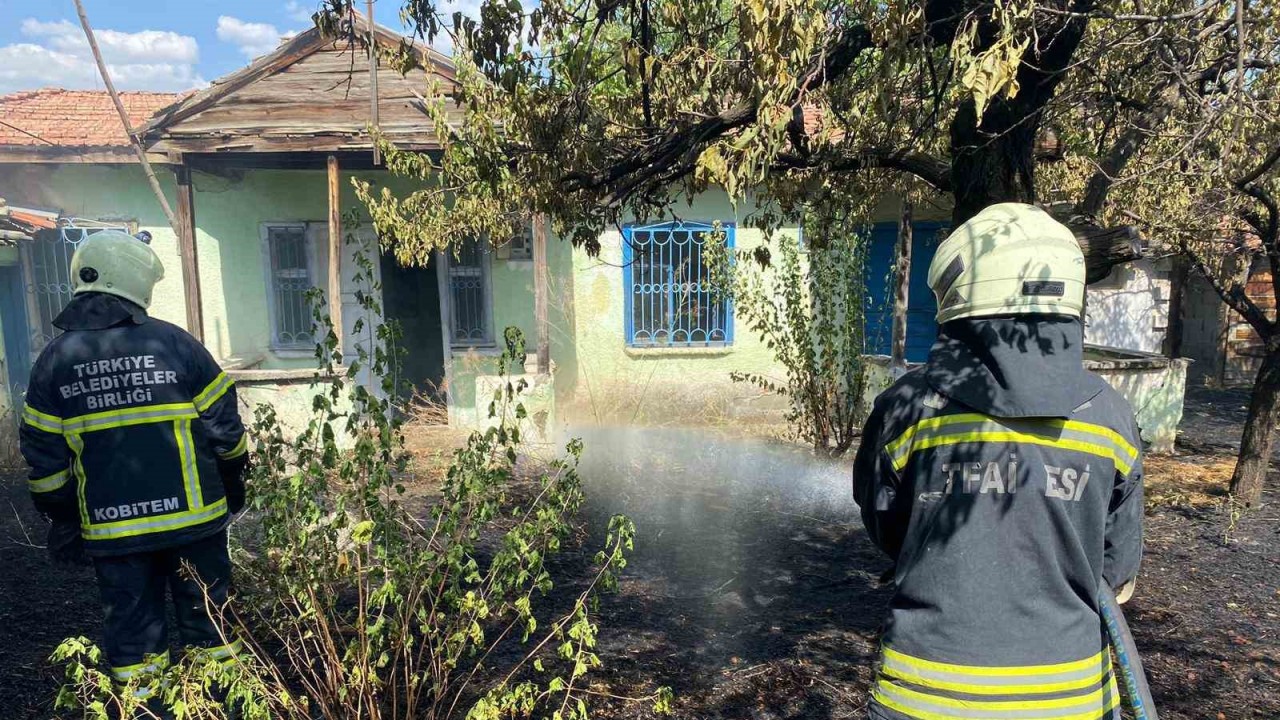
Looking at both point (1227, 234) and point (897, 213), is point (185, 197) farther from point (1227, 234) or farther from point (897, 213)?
point (1227, 234)

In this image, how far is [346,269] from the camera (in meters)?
8.16

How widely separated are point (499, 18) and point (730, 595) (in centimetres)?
298

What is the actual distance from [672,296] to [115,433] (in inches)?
251

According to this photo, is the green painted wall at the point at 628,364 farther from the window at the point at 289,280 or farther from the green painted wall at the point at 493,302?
the window at the point at 289,280

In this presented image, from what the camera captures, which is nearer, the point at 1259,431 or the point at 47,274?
the point at 1259,431

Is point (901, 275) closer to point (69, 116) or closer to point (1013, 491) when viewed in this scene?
point (1013, 491)

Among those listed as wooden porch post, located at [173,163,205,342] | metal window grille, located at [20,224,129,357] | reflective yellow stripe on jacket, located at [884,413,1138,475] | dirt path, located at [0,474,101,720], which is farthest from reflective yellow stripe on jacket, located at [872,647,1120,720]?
metal window grille, located at [20,224,129,357]

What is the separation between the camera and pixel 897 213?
28.8 ft

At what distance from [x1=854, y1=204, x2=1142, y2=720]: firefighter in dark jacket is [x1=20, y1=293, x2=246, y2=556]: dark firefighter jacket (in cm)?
232

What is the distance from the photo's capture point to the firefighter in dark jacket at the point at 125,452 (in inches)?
96.2

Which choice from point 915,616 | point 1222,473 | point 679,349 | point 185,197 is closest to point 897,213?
point 679,349

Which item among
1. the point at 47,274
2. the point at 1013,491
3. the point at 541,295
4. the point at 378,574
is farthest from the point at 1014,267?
the point at 47,274

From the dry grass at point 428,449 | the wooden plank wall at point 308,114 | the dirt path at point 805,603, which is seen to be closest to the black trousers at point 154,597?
the dirt path at point 805,603

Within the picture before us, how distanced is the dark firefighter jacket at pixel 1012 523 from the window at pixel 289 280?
7.86 metres
